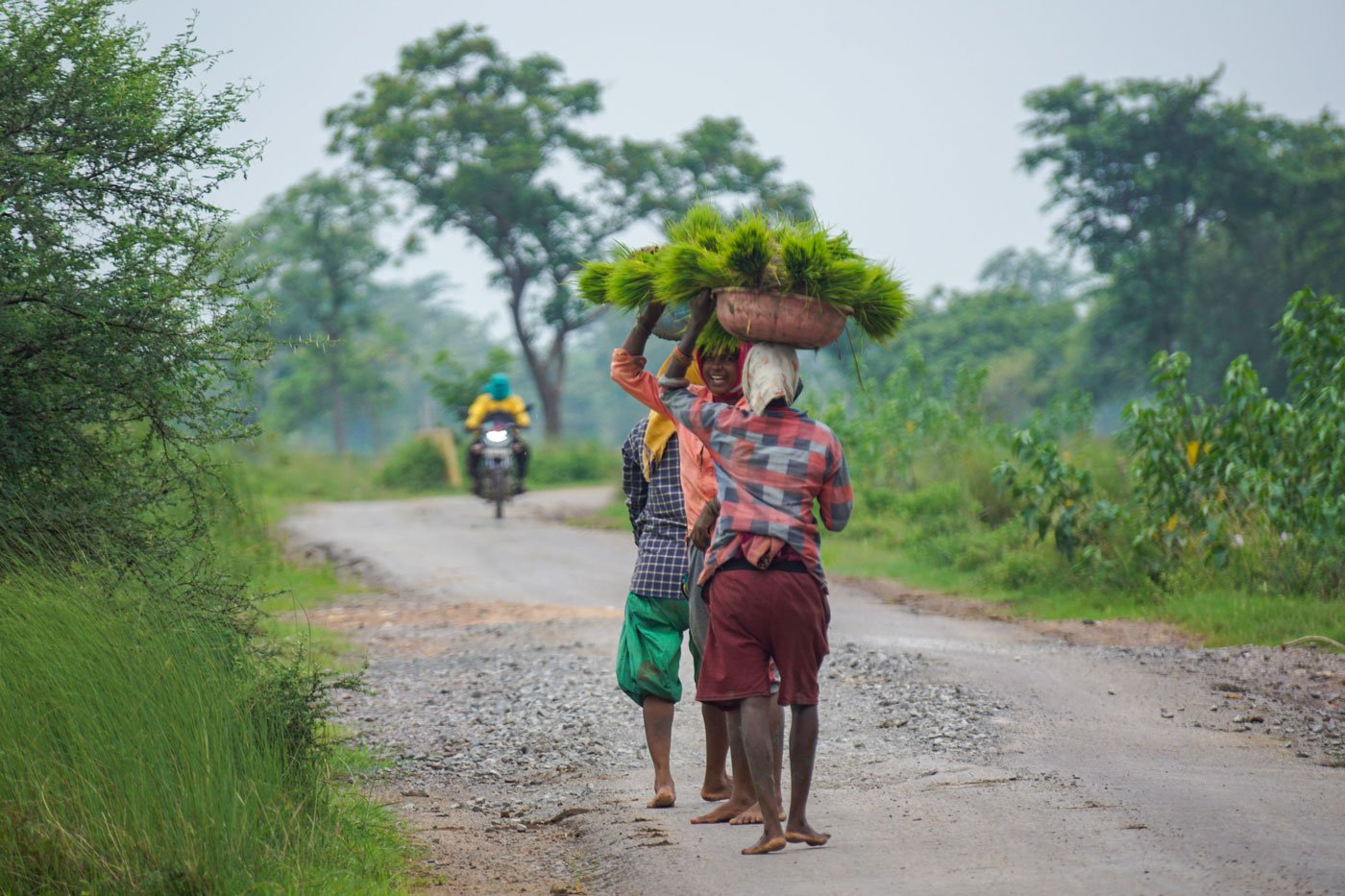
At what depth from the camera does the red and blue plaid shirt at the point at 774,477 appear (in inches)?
190

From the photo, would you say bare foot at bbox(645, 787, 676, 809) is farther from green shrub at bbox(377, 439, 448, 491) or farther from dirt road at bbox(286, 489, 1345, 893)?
green shrub at bbox(377, 439, 448, 491)

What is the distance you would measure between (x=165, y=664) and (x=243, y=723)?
37cm

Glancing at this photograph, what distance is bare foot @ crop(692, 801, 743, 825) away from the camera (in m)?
5.31

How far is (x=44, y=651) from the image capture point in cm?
523

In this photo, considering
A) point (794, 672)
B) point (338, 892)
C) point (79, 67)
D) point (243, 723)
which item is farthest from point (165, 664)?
point (79, 67)

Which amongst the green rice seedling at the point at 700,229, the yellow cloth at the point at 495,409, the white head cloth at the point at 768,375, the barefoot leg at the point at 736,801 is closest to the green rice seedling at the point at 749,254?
the green rice seedling at the point at 700,229

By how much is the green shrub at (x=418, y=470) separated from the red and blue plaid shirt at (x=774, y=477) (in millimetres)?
26960

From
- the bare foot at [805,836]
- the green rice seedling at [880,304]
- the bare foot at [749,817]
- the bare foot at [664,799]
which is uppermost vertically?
the green rice seedling at [880,304]

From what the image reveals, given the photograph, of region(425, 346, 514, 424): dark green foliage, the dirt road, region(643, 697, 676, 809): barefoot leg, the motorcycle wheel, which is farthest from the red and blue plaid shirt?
region(425, 346, 514, 424): dark green foliage

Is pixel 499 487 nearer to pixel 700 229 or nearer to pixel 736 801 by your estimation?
pixel 736 801

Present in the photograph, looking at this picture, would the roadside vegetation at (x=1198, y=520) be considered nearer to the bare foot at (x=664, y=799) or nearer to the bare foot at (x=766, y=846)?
the bare foot at (x=664, y=799)

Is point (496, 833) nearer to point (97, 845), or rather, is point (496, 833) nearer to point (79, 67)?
point (97, 845)

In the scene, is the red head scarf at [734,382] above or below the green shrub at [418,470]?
above

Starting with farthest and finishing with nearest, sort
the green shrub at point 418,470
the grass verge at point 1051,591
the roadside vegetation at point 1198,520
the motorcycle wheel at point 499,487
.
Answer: the green shrub at point 418,470
the motorcycle wheel at point 499,487
the roadside vegetation at point 1198,520
the grass verge at point 1051,591
